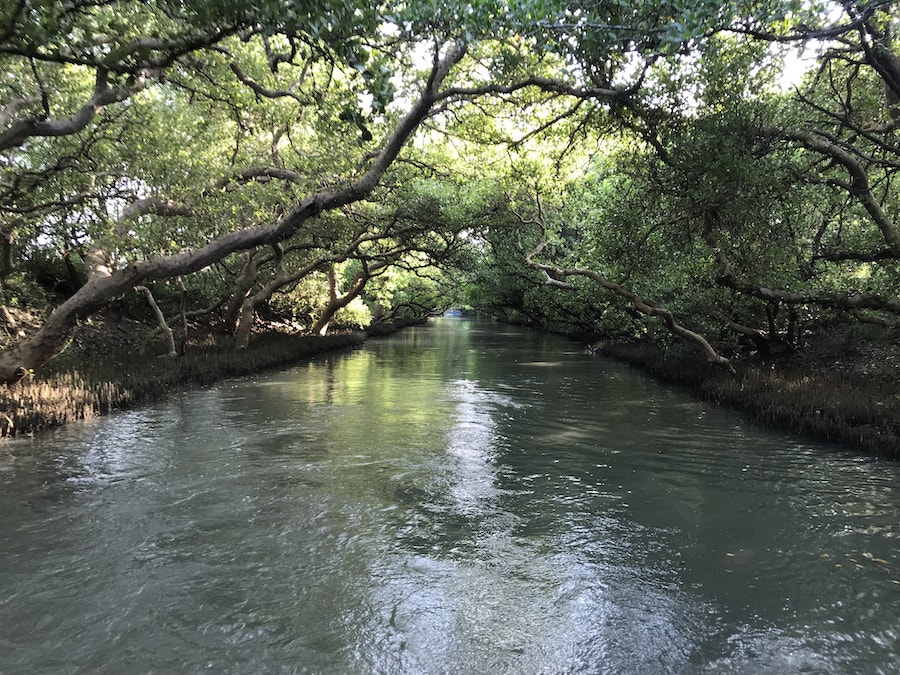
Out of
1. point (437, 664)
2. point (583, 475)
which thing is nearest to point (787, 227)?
point (583, 475)

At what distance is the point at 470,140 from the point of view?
13609 millimetres

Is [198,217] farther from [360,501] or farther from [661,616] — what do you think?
[661,616]

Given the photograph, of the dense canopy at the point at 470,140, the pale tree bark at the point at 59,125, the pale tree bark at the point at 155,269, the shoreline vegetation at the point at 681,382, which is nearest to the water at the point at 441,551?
the shoreline vegetation at the point at 681,382

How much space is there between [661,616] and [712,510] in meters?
2.70

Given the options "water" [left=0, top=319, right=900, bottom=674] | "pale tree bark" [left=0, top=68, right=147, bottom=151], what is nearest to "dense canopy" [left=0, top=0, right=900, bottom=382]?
"pale tree bark" [left=0, top=68, right=147, bottom=151]

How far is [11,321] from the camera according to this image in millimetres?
14375

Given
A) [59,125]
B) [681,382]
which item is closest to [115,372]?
[59,125]

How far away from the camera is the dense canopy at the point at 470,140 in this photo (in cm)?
655

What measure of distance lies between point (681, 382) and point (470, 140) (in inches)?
361

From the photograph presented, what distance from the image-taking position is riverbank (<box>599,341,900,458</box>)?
976 centimetres

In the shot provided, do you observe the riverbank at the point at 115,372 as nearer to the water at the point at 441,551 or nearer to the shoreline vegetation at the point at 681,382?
the shoreline vegetation at the point at 681,382

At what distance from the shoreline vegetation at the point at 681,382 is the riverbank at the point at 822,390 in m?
0.02

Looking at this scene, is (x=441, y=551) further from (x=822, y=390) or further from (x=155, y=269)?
(x=822, y=390)

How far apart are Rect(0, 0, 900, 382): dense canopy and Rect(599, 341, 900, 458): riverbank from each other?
0.89 metres
